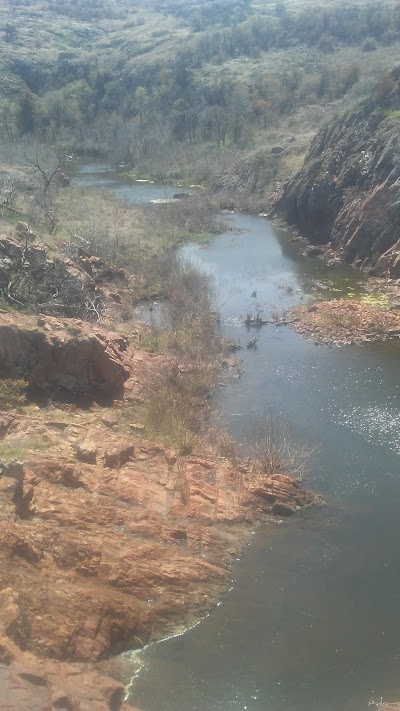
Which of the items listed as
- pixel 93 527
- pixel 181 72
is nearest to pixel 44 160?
pixel 93 527

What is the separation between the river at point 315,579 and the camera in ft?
40.2

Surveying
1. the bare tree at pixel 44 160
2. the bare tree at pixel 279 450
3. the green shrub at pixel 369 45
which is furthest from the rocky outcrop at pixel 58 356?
the green shrub at pixel 369 45

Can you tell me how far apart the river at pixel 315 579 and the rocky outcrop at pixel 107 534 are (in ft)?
2.21

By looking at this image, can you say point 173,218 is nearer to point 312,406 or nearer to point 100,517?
point 312,406

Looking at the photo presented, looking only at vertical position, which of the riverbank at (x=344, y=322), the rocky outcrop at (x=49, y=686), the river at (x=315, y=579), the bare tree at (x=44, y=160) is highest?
the rocky outcrop at (x=49, y=686)

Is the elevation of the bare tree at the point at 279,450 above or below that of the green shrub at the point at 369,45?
below

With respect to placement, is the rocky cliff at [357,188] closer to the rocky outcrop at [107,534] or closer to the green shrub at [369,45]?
the rocky outcrop at [107,534]

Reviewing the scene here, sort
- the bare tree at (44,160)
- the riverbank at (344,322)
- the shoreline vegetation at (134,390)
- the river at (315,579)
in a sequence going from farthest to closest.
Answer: the bare tree at (44,160), the riverbank at (344,322), the shoreline vegetation at (134,390), the river at (315,579)

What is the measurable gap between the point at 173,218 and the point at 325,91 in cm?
4331

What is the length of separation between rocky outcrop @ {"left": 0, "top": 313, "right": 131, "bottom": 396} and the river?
431 cm

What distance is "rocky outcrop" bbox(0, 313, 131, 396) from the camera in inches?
782

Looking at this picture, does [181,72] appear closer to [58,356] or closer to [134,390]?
[134,390]

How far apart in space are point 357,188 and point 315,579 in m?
34.3

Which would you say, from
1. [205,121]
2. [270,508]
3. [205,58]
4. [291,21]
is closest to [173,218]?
[270,508]
